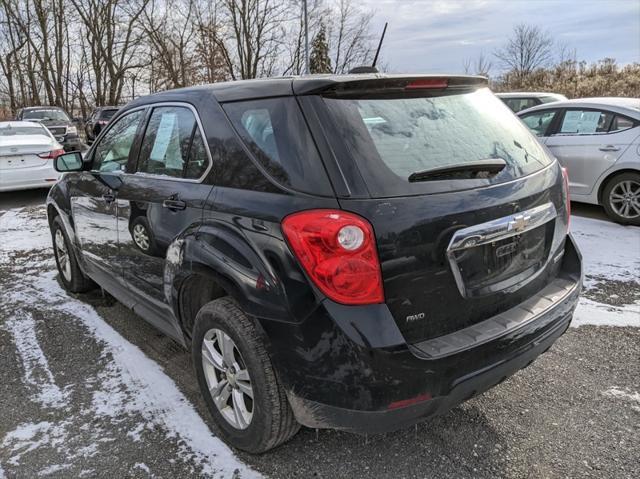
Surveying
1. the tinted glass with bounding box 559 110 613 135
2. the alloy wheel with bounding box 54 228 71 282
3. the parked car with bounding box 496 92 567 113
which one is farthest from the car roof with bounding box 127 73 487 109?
the parked car with bounding box 496 92 567 113

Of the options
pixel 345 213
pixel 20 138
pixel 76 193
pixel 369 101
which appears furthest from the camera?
pixel 20 138

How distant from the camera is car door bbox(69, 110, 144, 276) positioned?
10.9 ft

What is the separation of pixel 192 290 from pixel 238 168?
2.45ft

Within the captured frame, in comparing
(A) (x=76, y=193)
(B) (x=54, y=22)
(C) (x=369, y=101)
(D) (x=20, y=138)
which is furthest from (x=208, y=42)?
(C) (x=369, y=101)

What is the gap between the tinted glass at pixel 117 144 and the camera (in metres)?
3.33

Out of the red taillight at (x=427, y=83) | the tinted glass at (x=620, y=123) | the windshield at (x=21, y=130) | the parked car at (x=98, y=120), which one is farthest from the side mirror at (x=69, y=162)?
the parked car at (x=98, y=120)

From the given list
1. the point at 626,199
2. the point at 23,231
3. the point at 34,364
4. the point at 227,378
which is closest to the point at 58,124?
the point at 23,231

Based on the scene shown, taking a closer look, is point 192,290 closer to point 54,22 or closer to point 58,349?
point 58,349

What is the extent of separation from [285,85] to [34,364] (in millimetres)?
2583

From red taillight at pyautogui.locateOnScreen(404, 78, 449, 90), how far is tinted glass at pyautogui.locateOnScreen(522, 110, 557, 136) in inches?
214

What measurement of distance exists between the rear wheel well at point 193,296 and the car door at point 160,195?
0.61ft

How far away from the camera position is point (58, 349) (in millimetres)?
3525

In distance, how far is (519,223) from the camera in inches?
86.6

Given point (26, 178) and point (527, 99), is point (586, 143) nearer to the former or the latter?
point (527, 99)
